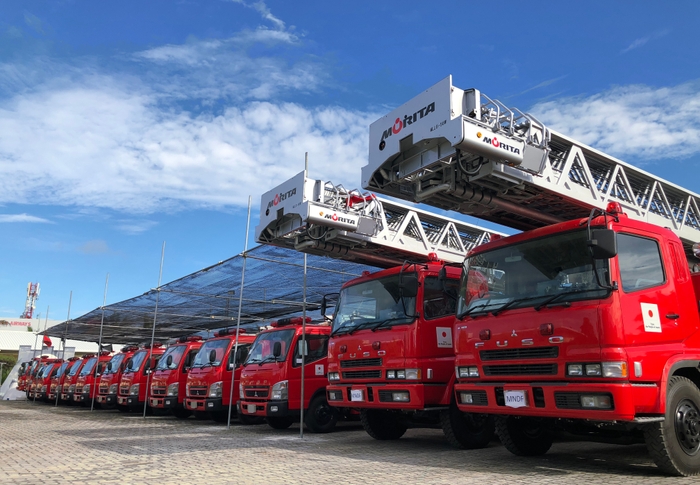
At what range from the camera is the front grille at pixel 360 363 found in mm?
7867

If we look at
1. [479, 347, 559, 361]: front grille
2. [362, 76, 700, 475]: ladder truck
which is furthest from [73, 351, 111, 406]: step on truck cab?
[479, 347, 559, 361]: front grille

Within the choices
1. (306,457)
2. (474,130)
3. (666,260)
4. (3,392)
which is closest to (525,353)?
(666,260)

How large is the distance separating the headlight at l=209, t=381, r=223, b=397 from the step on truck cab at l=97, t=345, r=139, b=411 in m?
6.54

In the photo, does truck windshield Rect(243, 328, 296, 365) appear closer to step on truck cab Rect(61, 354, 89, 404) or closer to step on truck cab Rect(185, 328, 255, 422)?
step on truck cab Rect(185, 328, 255, 422)

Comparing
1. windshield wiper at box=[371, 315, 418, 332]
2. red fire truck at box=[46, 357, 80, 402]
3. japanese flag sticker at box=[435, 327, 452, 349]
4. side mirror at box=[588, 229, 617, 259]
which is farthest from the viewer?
red fire truck at box=[46, 357, 80, 402]

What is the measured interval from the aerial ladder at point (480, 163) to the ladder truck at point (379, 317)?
1.13m

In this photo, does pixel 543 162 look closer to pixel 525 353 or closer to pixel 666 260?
pixel 666 260

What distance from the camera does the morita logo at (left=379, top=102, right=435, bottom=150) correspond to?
675 centimetres

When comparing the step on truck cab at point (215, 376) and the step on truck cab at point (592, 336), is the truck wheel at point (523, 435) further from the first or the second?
the step on truck cab at point (215, 376)

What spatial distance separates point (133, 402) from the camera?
16.5 meters

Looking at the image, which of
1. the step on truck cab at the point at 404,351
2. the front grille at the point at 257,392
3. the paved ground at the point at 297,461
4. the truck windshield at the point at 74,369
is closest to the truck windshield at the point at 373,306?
the step on truck cab at the point at 404,351

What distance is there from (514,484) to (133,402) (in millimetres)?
13915

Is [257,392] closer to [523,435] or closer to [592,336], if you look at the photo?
[523,435]

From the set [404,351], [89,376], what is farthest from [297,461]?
[89,376]
